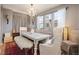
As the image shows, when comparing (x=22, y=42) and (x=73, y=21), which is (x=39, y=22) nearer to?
(x=22, y=42)

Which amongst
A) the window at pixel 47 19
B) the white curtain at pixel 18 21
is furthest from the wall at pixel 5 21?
the window at pixel 47 19

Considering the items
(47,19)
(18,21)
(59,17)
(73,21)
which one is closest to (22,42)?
(18,21)

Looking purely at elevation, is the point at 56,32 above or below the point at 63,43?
above

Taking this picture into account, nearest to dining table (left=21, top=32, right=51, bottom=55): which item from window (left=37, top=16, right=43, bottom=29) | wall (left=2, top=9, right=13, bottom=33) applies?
window (left=37, top=16, right=43, bottom=29)

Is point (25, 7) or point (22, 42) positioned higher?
point (25, 7)

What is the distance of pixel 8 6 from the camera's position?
7.43 feet

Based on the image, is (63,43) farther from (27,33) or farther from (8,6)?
(8,6)

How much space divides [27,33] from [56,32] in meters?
0.43

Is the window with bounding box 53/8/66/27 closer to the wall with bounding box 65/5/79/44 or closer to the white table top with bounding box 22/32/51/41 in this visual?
the wall with bounding box 65/5/79/44

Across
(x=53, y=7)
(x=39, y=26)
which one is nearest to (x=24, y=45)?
(x=39, y=26)

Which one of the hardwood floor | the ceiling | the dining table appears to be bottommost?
the hardwood floor
